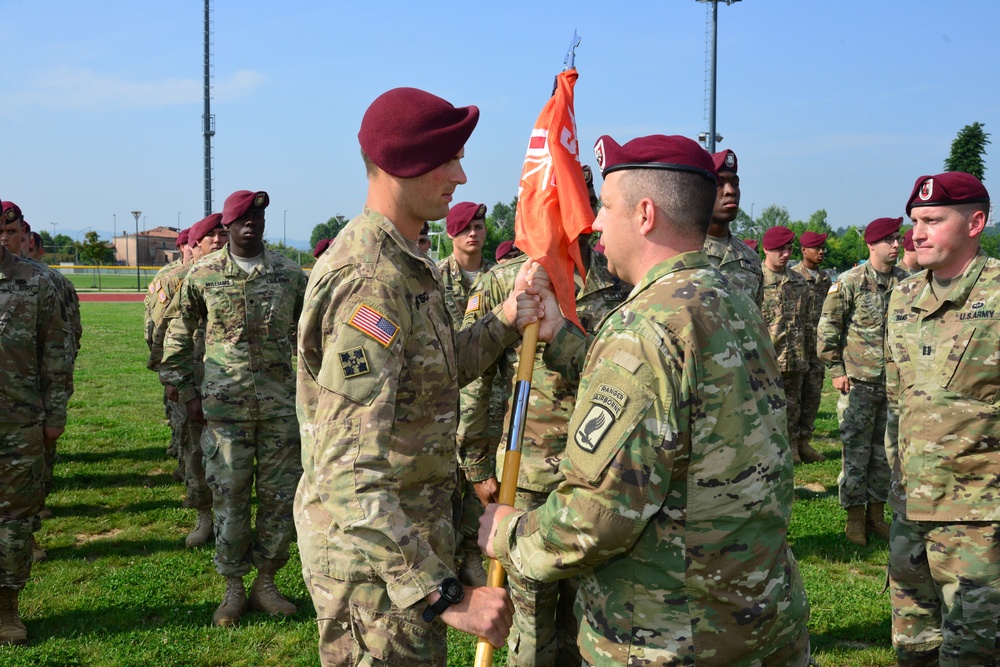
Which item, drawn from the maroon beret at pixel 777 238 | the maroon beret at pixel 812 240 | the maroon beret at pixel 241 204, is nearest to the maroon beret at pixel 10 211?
the maroon beret at pixel 241 204

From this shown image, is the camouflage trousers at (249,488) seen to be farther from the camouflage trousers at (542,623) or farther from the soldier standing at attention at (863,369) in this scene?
the soldier standing at attention at (863,369)

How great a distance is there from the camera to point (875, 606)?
19.3 ft

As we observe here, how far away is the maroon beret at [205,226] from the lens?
7.58 m

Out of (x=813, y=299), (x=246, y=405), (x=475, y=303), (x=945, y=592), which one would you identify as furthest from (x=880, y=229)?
(x=246, y=405)

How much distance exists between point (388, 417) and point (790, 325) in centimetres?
900

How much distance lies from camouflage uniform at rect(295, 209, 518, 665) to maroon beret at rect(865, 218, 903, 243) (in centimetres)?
751

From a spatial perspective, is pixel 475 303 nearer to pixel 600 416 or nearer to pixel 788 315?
pixel 600 416

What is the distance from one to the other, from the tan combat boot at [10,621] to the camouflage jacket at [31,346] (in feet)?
3.85

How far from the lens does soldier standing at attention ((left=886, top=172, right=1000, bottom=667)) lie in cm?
414

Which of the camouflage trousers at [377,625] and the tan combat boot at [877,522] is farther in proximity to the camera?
the tan combat boot at [877,522]

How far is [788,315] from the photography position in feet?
34.8

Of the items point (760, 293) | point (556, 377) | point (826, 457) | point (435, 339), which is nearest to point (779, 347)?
point (826, 457)

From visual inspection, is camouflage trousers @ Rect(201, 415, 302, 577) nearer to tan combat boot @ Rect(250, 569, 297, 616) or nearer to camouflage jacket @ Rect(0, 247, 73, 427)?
tan combat boot @ Rect(250, 569, 297, 616)

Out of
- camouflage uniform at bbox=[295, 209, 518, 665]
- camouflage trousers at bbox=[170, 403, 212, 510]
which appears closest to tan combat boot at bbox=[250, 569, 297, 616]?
Answer: camouflage trousers at bbox=[170, 403, 212, 510]
